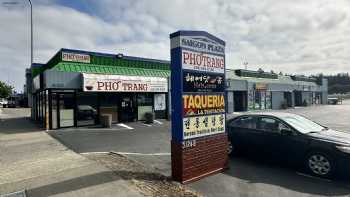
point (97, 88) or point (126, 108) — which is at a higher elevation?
point (97, 88)

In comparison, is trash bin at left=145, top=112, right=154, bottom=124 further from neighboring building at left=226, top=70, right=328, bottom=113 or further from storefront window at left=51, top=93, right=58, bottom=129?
neighboring building at left=226, top=70, right=328, bottom=113

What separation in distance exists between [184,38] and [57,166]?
470 cm

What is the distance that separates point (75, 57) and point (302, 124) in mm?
15193

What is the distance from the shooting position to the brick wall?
6637 mm

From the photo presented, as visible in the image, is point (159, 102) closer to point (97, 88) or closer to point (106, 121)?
point (106, 121)

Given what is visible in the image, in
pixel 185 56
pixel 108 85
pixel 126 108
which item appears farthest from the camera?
pixel 126 108

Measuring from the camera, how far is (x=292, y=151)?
25.3 feet

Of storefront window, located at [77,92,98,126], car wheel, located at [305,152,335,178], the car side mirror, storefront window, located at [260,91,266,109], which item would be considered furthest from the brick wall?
storefront window, located at [260,91,266,109]

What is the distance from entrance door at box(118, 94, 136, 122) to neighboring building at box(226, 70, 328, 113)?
13300 millimetres

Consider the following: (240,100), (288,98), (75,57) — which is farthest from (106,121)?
(288,98)

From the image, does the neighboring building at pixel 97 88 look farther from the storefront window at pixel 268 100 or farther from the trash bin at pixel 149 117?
the storefront window at pixel 268 100

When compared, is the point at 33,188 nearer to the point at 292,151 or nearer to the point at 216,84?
the point at 216,84

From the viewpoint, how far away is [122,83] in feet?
65.2

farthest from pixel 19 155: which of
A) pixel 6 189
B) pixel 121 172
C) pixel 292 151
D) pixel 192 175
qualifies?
pixel 292 151
